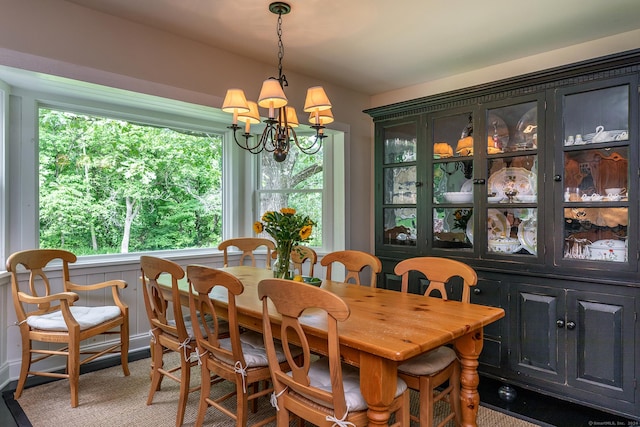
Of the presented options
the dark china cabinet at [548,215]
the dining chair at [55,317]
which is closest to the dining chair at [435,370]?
the dark china cabinet at [548,215]

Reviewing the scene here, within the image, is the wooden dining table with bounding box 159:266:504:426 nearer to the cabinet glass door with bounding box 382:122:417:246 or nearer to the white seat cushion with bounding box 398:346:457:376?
the white seat cushion with bounding box 398:346:457:376

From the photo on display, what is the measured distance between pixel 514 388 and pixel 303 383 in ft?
6.42

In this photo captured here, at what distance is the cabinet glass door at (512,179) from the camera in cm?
265

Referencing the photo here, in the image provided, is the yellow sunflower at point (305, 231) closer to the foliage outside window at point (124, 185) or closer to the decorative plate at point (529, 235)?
the decorative plate at point (529, 235)

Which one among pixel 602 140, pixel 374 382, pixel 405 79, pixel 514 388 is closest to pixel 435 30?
pixel 405 79

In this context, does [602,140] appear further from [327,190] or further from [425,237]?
[327,190]

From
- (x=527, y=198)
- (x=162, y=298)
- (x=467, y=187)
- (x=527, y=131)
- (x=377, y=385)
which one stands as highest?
(x=527, y=131)

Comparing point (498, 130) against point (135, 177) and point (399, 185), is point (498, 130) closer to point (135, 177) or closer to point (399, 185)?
point (399, 185)

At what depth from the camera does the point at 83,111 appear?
327cm

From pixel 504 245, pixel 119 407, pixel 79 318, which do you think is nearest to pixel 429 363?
pixel 504 245

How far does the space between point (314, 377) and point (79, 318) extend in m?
1.96

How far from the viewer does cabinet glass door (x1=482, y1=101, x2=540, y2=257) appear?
2.65 meters

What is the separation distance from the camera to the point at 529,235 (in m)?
2.69

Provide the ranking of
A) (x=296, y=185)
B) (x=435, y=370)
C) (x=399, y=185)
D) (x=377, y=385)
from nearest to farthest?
(x=377, y=385) → (x=435, y=370) → (x=399, y=185) → (x=296, y=185)
